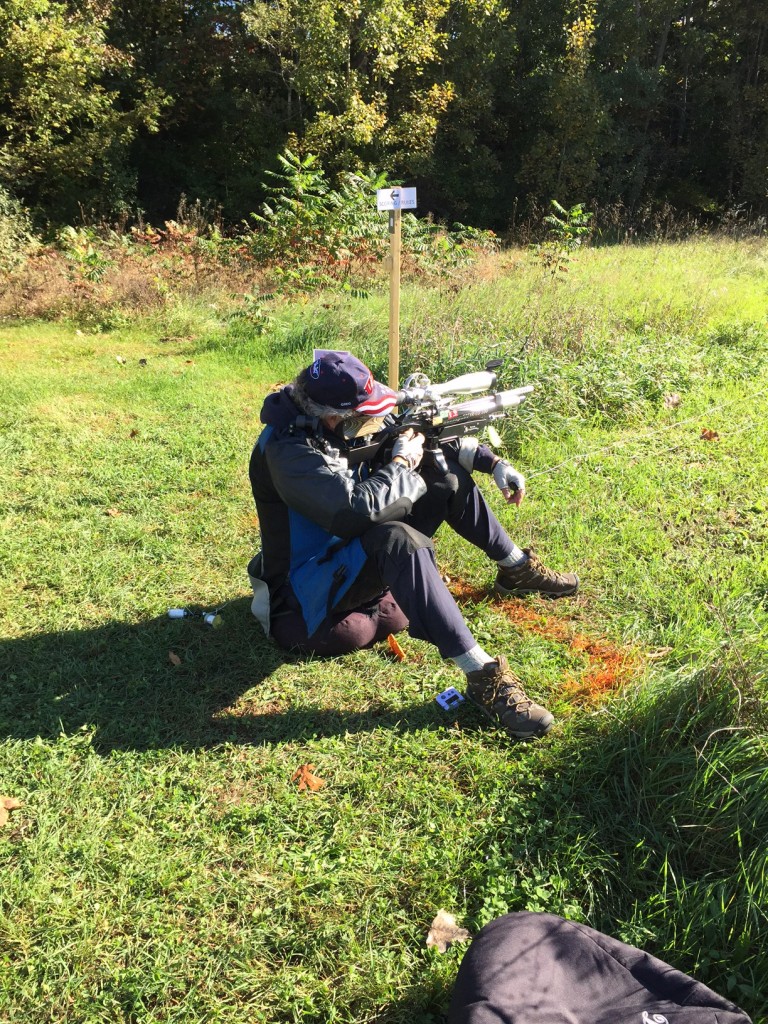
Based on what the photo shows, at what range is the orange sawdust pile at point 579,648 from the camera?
119 inches

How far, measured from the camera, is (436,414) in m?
3.20

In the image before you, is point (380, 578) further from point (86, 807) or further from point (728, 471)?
point (728, 471)

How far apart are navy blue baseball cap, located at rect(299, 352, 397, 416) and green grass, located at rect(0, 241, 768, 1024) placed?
1.26 m

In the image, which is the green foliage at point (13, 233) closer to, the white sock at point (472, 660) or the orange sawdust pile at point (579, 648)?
the orange sawdust pile at point (579, 648)

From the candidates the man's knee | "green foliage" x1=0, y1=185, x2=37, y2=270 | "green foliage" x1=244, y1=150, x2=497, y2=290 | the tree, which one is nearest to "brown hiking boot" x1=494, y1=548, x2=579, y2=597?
the man's knee

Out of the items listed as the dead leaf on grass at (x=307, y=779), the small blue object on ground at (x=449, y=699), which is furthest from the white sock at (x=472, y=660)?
the dead leaf on grass at (x=307, y=779)

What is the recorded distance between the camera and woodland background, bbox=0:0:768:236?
15.3 metres

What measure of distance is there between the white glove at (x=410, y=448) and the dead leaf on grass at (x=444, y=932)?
1734mm

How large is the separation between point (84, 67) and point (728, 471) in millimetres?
16324

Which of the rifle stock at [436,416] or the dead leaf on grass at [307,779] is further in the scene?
the rifle stock at [436,416]

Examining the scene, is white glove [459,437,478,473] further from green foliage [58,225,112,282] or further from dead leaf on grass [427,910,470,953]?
green foliage [58,225,112,282]

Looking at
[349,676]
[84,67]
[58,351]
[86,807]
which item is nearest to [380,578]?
[349,676]

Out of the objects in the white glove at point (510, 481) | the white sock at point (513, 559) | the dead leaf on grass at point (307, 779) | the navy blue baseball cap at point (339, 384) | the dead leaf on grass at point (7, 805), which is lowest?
the dead leaf on grass at point (7, 805)

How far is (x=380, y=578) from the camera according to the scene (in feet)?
9.89
